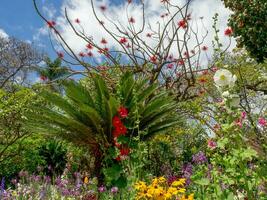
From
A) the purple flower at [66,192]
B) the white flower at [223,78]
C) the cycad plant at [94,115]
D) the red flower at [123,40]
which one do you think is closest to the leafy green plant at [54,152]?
the red flower at [123,40]

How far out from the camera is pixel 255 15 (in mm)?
12852

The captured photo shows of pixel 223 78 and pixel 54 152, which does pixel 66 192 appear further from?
pixel 54 152

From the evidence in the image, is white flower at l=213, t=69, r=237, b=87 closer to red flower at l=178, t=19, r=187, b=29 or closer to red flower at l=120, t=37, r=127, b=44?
red flower at l=178, t=19, r=187, b=29

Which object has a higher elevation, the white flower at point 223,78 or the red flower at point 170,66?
the red flower at point 170,66

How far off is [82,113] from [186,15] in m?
3.28

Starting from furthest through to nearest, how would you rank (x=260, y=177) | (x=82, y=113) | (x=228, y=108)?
(x=82, y=113)
(x=260, y=177)
(x=228, y=108)

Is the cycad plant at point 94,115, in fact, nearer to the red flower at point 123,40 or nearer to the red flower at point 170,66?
the red flower at point 123,40

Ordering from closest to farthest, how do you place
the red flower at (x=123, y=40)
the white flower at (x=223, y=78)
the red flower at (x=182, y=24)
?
the white flower at (x=223, y=78), the red flower at (x=182, y=24), the red flower at (x=123, y=40)

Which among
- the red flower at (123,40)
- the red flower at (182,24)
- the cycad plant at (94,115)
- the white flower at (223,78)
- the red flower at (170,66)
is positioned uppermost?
the red flower at (182,24)

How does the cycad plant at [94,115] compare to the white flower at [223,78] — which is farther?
the cycad plant at [94,115]

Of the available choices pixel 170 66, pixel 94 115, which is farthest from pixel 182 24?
pixel 94 115

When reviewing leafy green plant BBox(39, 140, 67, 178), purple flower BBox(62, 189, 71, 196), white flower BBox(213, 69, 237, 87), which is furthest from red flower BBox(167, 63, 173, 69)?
white flower BBox(213, 69, 237, 87)

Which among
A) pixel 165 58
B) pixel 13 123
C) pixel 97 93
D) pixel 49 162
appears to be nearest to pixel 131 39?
pixel 165 58

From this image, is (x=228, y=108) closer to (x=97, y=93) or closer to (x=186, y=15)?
(x=97, y=93)
